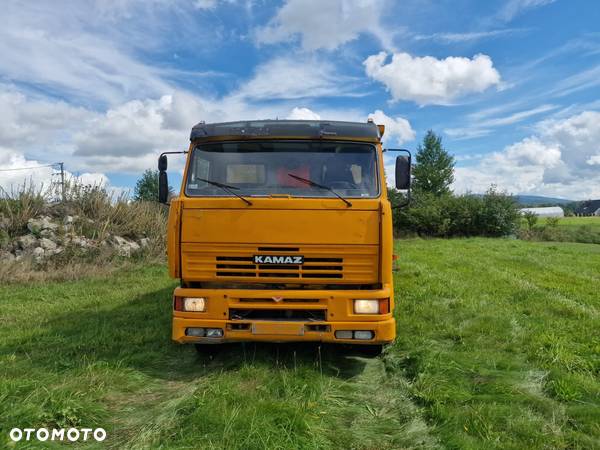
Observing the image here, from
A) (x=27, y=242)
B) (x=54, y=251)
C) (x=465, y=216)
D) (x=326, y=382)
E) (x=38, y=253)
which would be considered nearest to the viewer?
(x=326, y=382)

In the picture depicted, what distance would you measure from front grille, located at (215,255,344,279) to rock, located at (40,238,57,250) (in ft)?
34.2

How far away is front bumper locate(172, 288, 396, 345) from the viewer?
4418 millimetres

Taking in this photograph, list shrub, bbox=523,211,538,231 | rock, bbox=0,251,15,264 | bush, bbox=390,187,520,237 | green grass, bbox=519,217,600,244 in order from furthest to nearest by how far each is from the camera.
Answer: shrub, bbox=523,211,538,231 → green grass, bbox=519,217,600,244 → bush, bbox=390,187,520,237 → rock, bbox=0,251,15,264

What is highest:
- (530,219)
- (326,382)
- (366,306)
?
(530,219)

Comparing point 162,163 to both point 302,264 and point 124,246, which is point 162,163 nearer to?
point 302,264

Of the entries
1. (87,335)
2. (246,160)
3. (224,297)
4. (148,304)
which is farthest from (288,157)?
(148,304)

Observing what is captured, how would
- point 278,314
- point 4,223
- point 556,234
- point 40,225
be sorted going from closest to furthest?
point 278,314
point 4,223
point 40,225
point 556,234

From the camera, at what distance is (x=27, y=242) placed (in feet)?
42.2

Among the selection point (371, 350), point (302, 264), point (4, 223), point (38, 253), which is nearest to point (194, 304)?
point (302, 264)

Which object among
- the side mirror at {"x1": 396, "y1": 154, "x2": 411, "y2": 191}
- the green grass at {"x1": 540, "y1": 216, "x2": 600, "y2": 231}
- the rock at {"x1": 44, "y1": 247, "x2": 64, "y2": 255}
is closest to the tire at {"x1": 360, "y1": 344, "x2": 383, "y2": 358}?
the side mirror at {"x1": 396, "y1": 154, "x2": 411, "y2": 191}

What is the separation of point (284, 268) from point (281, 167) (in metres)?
1.12

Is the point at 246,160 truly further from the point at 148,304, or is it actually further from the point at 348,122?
the point at 148,304

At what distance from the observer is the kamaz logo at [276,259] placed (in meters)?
4.41

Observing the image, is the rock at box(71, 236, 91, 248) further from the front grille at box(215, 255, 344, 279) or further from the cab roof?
the front grille at box(215, 255, 344, 279)
